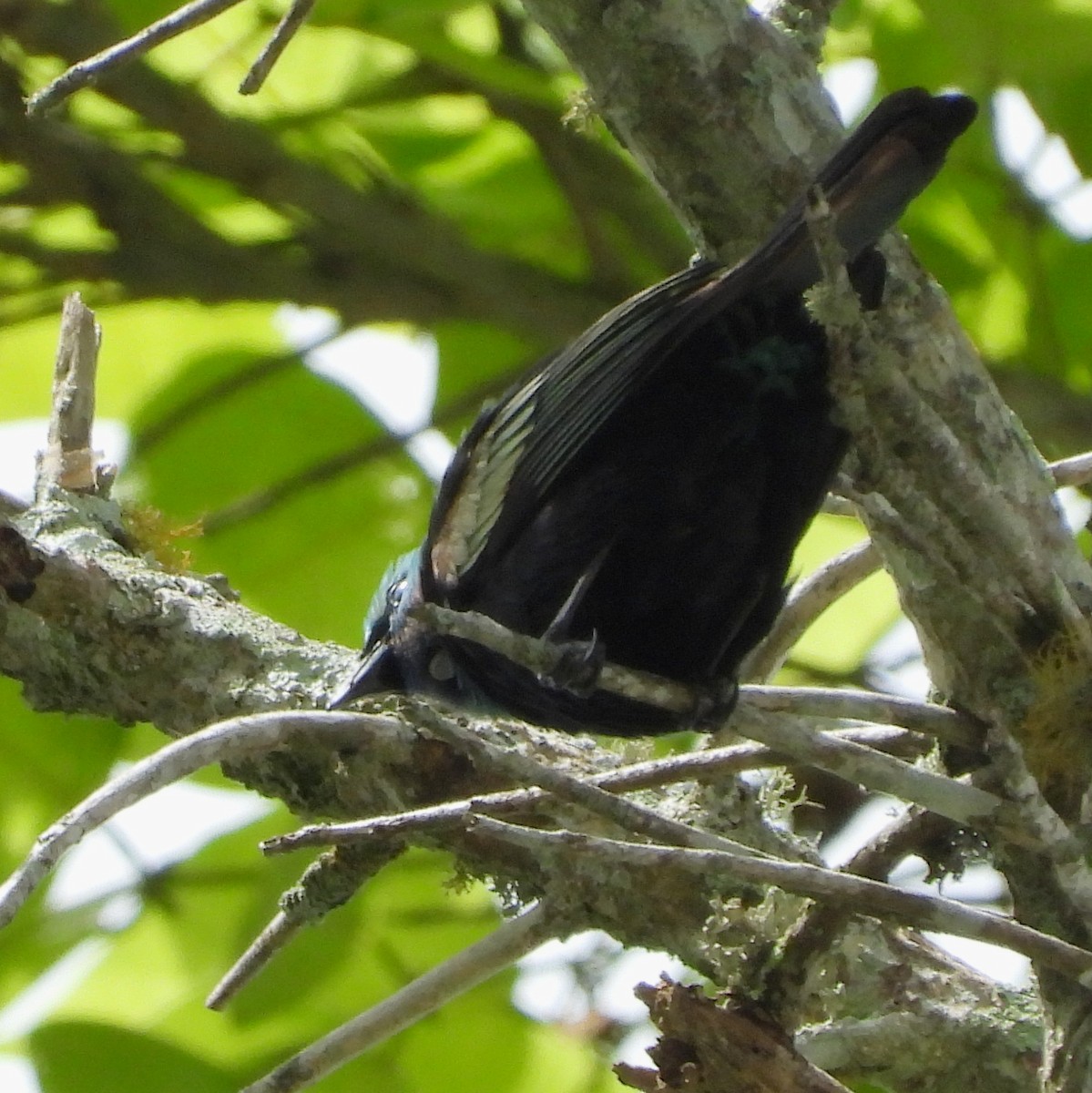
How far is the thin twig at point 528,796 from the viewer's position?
1.79 m

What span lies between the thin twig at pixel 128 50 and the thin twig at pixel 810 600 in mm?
1095

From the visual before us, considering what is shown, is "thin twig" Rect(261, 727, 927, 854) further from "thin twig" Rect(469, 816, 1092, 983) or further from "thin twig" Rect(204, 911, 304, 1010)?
"thin twig" Rect(204, 911, 304, 1010)

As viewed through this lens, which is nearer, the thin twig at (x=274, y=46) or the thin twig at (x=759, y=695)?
the thin twig at (x=759, y=695)

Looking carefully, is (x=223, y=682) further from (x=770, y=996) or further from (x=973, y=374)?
(x=973, y=374)

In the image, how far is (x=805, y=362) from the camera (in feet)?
8.41

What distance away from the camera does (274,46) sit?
6.78 ft

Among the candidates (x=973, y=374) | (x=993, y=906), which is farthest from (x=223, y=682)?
(x=993, y=906)

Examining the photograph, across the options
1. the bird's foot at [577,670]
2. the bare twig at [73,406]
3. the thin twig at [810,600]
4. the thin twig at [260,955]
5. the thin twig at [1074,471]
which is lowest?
the thin twig at [260,955]

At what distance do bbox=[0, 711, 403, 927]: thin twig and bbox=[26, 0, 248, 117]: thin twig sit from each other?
0.73m

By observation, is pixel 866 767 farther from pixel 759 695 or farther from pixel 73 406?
pixel 73 406

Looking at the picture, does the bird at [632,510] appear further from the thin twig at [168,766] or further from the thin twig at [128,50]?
the thin twig at [128,50]

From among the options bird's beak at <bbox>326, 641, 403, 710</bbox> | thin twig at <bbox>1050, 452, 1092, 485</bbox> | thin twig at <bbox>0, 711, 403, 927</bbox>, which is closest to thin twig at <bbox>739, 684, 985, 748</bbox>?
thin twig at <bbox>1050, 452, 1092, 485</bbox>

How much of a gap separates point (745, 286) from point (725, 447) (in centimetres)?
50

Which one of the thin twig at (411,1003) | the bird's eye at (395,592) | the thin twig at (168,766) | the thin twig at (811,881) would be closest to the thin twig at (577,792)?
the thin twig at (811,881)
